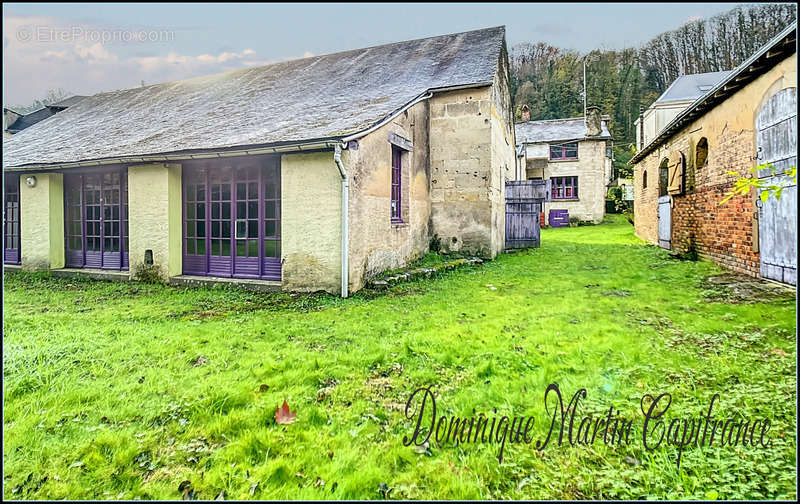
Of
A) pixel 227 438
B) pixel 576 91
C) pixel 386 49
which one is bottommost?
pixel 227 438

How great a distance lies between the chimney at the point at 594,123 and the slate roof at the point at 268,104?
53.3 feet

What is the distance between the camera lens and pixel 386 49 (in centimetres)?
1499

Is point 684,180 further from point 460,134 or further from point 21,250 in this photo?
point 21,250

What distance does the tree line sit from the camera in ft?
109

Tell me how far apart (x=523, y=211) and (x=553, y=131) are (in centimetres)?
1648

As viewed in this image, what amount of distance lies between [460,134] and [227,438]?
10.4m

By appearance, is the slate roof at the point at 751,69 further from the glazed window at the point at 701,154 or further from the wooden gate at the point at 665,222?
the wooden gate at the point at 665,222

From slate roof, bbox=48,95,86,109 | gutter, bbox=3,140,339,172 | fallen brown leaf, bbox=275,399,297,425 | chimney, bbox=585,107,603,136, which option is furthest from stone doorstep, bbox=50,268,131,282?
chimney, bbox=585,107,603,136

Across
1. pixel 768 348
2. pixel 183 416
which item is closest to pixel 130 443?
pixel 183 416

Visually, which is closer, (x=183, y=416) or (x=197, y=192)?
(x=183, y=416)

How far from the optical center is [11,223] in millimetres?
12586

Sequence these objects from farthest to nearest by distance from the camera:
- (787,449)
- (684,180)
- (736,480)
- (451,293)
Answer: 1. (684,180)
2. (451,293)
3. (787,449)
4. (736,480)

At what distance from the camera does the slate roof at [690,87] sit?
26156 millimetres

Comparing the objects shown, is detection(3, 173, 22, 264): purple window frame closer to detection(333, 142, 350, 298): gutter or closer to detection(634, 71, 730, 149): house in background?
detection(333, 142, 350, 298): gutter
